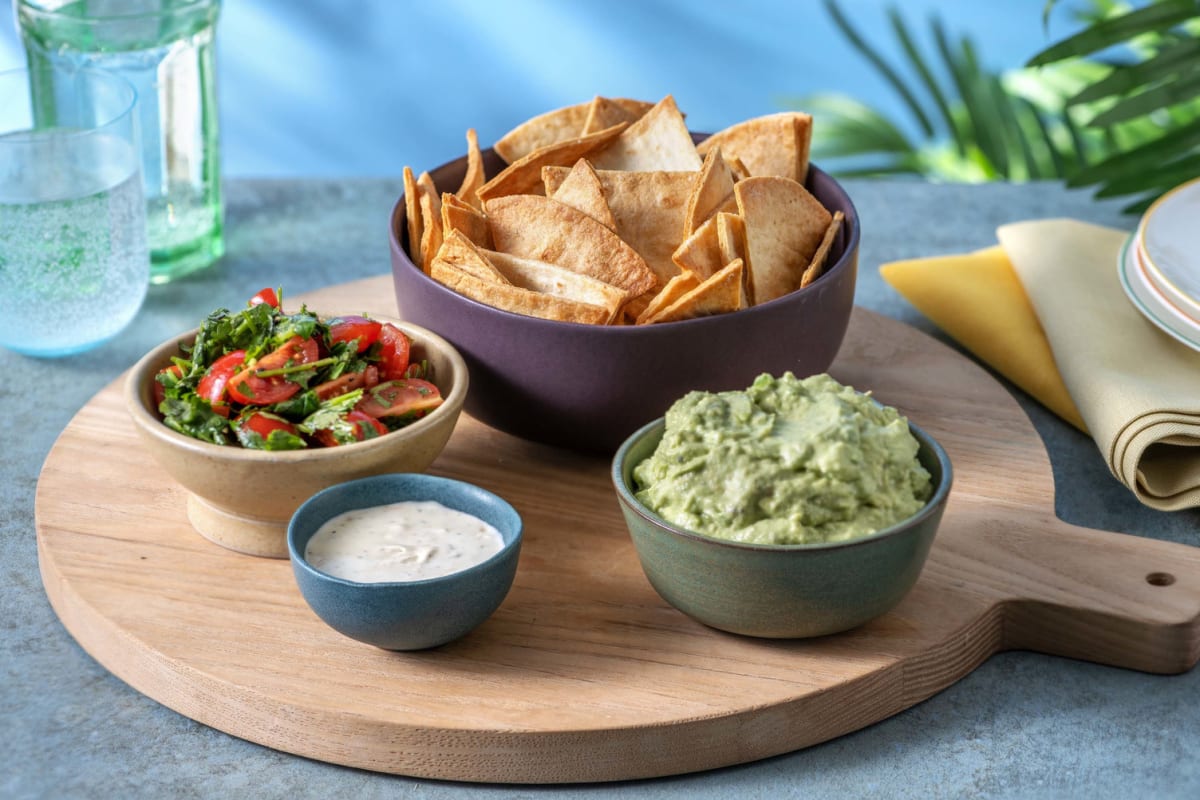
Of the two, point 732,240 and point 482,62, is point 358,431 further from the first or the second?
point 482,62

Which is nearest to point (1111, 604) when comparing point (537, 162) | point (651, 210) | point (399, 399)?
point (651, 210)

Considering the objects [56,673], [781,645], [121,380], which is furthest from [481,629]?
[121,380]

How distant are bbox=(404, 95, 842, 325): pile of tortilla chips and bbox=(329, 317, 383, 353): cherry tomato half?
0.13m

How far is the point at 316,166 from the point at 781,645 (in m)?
6.01

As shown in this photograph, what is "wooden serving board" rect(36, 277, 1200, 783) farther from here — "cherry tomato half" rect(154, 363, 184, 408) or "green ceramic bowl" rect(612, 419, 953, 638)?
"cherry tomato half" rect(154, 363, 184, 408)

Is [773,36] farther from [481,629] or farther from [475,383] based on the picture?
[481,629]

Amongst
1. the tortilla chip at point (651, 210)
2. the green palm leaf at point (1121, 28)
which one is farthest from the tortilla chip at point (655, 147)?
the green palm leaf at point (1121, 28)

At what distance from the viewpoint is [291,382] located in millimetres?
1924

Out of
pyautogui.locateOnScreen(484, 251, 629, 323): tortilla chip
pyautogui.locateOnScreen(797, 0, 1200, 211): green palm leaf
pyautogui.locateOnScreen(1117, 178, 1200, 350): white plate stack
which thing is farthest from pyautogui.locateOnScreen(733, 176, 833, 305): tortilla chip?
pyautogui.locateOnScreen(797, 0, 1200, 211): green palm leaf

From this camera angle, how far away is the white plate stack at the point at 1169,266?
7.34ft

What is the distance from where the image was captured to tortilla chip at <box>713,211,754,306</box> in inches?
80.2

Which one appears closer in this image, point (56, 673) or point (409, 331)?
point (56, 673)

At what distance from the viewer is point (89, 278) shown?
8.29ft

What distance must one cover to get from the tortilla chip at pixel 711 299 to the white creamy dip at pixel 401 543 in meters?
0.42
